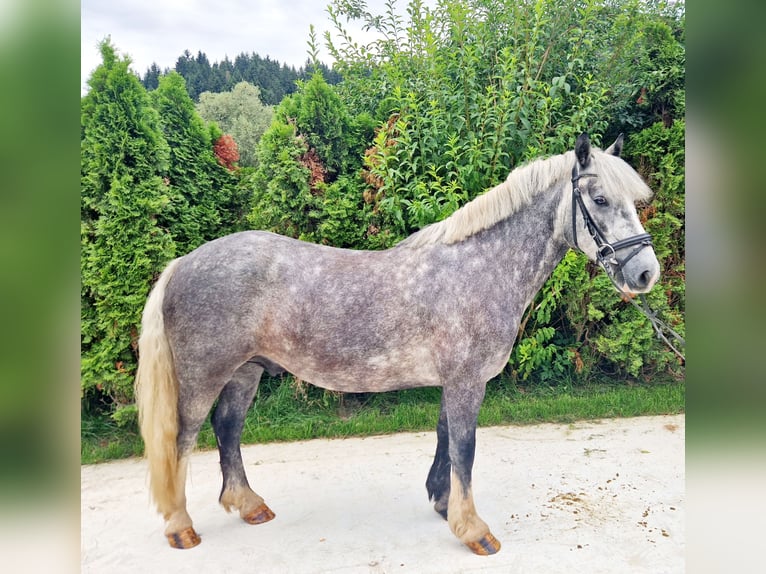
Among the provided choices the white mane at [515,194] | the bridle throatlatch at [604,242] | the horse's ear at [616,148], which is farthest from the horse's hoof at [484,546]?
the horse's ear at [616,148]

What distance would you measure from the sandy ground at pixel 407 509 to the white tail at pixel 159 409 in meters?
0.43

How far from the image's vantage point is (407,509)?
10.4 ft

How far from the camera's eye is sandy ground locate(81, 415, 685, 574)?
2.59 meters

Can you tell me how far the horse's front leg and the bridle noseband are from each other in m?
0.95

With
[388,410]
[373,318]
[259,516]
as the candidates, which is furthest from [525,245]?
[388,410]

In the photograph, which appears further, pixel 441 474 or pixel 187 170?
pixel 187 170

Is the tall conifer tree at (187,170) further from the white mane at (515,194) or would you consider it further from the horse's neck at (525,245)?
the horse's neck at (525,245)

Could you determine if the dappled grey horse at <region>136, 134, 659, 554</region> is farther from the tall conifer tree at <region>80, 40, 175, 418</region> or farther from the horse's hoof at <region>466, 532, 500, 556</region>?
the tall conifer tree at <region>80, 40, 175, 418</region>

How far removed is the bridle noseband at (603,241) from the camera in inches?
91.9

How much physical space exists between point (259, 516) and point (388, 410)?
82.1 inches

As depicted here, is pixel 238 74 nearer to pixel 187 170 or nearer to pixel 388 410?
pixel 187 170

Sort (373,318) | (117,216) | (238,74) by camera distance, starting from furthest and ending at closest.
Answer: (238,74) → (117,216) → (373,318)
